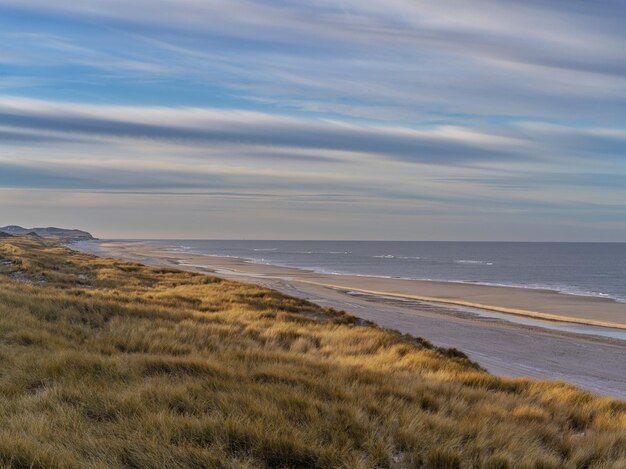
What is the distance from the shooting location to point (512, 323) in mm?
27438

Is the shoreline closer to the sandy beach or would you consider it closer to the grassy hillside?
the sandy beach

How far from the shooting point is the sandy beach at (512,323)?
17547 millimetres

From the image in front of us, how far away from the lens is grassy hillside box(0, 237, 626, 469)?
5.23 m

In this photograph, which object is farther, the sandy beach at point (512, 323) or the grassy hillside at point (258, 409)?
the sandy beach at point (512, 323)

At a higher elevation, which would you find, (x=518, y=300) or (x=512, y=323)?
(x=518, y=300)

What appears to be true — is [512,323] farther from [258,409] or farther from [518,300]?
[258,409]

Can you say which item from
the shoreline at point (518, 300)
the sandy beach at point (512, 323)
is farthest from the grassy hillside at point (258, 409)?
the shoreline at point (518, 300)

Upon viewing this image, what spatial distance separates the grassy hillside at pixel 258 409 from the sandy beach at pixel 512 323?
698 centimetres

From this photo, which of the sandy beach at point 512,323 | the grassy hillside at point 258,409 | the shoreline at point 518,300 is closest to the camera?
the grassy hillside at point 258,409

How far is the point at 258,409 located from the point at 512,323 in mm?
23944

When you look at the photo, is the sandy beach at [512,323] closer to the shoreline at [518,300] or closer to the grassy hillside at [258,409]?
the shoreline at [518,300]

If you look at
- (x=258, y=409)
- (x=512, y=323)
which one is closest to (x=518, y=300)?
(x=512, y=323)

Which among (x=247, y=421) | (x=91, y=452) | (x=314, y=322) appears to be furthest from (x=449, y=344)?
(x=91, y=452)

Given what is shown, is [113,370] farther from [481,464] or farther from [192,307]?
[192,307]
